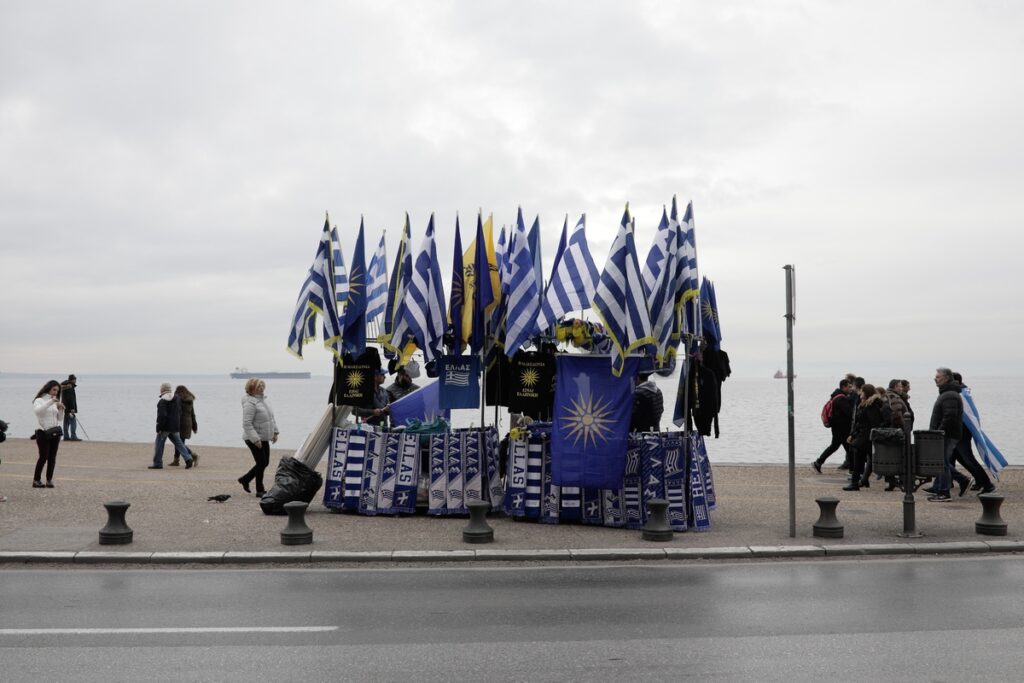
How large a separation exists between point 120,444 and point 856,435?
66.5ft

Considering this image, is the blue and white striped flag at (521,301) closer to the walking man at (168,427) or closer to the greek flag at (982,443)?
the greek flag at (982,443)

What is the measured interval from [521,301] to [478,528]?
302 cm

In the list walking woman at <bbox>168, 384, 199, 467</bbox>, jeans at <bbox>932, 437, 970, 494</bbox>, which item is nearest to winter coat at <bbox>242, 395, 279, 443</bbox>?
walking woman at <bbox>168, 384, 199, 467</bbox>

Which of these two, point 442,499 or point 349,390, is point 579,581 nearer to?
point 442,499

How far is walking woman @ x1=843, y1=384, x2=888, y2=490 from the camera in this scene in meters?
17.3

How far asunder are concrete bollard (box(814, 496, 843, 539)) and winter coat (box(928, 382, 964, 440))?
14.0 feet

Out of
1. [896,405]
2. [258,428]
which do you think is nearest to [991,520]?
[896,405]

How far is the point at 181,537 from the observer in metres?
11.7

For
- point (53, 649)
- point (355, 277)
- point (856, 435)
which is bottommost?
point (53, 649)

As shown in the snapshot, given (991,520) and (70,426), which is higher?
(70,426)

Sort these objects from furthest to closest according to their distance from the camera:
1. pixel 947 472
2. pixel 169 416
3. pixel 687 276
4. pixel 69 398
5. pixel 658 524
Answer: pixel 69 398
pixel 169 416
pixel 947 472
pixel 687 276
pixel 658 524

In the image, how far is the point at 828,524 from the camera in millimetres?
11703

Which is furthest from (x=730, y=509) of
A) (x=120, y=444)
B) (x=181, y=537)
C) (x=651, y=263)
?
(x=120, y=444)

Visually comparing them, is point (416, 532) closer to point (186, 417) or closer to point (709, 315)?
point (709, 315)
